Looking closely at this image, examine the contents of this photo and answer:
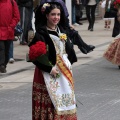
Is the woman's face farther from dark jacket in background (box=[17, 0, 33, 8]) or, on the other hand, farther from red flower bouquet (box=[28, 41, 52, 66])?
dark jacket in background (box=[17, 0, 33, 8])

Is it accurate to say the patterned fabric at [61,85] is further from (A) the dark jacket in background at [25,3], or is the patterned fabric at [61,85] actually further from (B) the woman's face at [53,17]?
(A) the dark jacket in background at [25,3]

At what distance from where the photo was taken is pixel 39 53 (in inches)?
243

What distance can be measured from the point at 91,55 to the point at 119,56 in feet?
8.10

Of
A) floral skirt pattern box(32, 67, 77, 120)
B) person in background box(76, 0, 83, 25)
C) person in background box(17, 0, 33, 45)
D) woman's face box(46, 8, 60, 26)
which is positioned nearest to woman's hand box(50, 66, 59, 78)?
floral skirt pattern box(32, 67, 77, 120)

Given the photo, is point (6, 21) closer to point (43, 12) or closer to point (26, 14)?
point (26, 14)

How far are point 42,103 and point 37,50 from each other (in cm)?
60

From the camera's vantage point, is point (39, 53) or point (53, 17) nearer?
point (39, 53)

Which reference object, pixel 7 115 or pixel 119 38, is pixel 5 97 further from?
pixel 119 38

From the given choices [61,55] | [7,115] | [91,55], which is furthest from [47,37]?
[91,55]

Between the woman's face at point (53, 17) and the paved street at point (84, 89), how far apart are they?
214 cm

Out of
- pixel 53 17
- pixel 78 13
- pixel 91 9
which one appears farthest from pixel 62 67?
pixel 78 13

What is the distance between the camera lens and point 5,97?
976 centimetres

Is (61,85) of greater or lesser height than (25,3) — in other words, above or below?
above

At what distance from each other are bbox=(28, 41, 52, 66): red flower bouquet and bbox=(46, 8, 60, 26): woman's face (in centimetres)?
26
